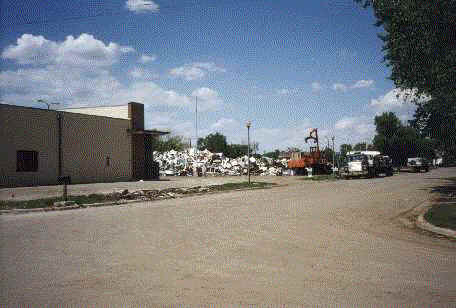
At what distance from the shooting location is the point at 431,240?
862cm

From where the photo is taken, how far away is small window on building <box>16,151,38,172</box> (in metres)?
27.8

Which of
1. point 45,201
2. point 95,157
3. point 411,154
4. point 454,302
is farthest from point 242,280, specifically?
point 411,154

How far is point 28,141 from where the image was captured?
28.2 meters

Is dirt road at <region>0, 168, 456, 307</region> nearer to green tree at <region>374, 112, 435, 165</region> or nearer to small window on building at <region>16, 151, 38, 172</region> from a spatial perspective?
small window on building at <region>16, 151, 38, 172</region>

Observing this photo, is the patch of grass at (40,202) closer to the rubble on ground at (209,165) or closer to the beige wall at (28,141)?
the beige wall at (28,141)

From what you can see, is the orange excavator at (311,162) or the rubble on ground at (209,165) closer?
the orange excavator at (311,162)

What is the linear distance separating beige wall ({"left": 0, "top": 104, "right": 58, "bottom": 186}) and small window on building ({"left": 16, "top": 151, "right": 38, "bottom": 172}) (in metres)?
0.26

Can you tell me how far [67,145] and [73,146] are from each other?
574 mm

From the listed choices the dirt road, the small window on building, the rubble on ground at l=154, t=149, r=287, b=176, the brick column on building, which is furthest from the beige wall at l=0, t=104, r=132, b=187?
the dirt road

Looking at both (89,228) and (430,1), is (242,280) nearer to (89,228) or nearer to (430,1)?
(89,228)

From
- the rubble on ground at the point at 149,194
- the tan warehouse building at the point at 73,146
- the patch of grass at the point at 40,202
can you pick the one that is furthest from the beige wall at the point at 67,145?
the patch of grass at the point at 40,202

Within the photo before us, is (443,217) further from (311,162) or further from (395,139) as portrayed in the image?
(395,139)

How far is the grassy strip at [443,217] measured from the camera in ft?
32.9

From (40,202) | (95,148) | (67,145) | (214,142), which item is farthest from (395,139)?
(40,202)
